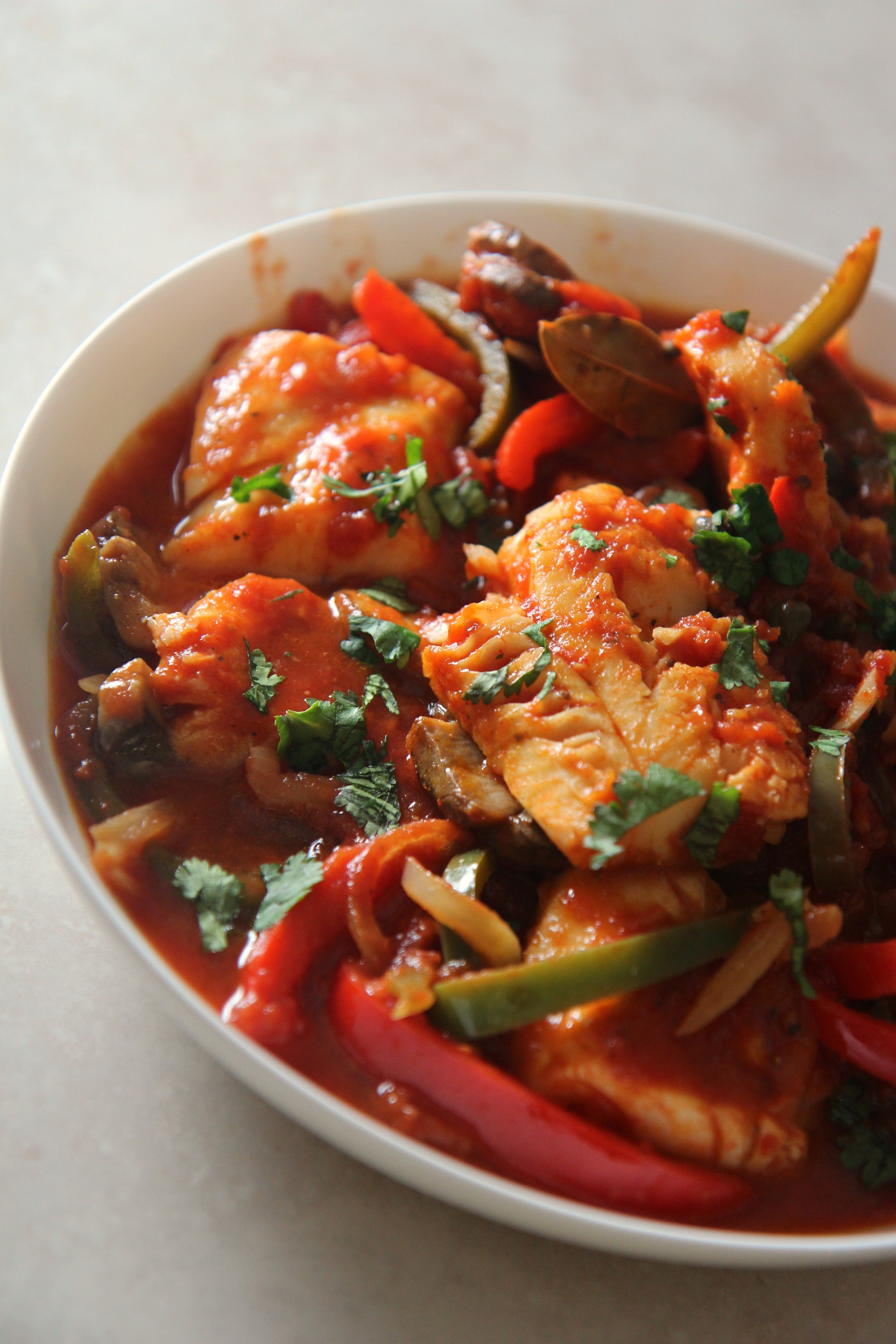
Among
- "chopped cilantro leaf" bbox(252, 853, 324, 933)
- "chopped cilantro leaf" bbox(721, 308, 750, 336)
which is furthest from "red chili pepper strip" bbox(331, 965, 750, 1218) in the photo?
"chopped cilantro leaf" bbox(721, 308, 750, 336)

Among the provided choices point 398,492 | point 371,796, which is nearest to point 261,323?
point 398,492

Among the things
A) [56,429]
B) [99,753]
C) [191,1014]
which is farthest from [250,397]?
[191,1014]

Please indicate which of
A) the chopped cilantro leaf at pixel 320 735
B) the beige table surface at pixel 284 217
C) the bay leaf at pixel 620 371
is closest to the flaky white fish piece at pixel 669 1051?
the beige table surface at pixel 284 217

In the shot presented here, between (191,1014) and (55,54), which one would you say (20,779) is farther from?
(55,54)

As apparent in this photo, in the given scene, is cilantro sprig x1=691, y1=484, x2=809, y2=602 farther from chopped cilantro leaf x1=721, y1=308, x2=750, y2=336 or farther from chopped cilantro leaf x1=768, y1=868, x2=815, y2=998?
chopped cilantro leaf x1=768, y1=868, x2=815, y2=998

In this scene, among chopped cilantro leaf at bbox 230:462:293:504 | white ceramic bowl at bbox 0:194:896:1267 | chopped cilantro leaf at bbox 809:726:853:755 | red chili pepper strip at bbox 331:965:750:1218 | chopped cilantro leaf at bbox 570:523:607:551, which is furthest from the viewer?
chopped cilantro leaf at bbox 230:462:293:504

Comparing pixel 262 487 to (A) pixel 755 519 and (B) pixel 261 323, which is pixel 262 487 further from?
(A) pixel 755 519
